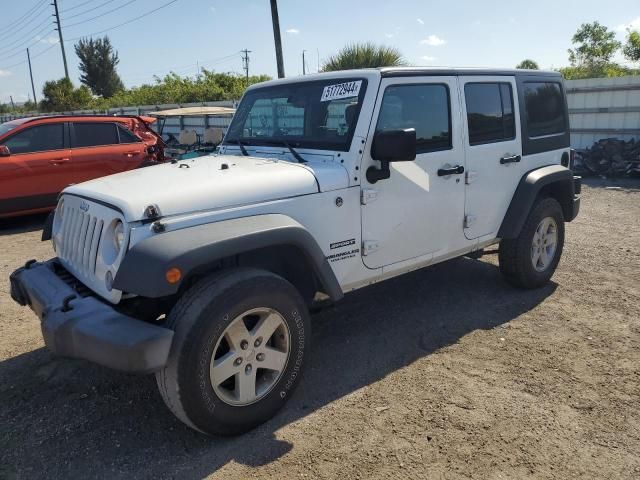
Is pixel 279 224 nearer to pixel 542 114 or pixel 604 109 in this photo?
pixel 542 114

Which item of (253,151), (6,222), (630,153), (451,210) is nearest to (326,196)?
(253,151)

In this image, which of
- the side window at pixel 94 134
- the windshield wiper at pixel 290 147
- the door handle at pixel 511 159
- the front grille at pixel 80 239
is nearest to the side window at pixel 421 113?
the windshield wiper at pixel 290 147

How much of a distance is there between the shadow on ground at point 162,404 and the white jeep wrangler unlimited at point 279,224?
20 cm

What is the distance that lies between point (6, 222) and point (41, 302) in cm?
671

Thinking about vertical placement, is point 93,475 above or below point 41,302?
below

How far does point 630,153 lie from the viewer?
11.0 m

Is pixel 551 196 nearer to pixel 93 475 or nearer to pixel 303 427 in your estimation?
pixel 303 427

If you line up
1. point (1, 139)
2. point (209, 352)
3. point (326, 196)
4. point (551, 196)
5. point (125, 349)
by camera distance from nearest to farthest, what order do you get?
point (125, 349)
point (209, 352)
point (326, 196)
point (551, 196)
point (1, 139)

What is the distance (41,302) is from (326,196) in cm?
172

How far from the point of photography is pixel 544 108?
15.8ft

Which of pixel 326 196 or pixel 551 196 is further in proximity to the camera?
pixel 551 196

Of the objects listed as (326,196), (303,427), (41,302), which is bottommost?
(303,427)

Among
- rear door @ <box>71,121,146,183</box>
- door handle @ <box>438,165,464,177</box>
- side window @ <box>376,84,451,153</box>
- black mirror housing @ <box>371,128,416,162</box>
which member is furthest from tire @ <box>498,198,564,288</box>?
rear door @ <box>71,121,146,183</box>

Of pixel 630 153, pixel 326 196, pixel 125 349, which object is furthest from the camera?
pixel 630 153
